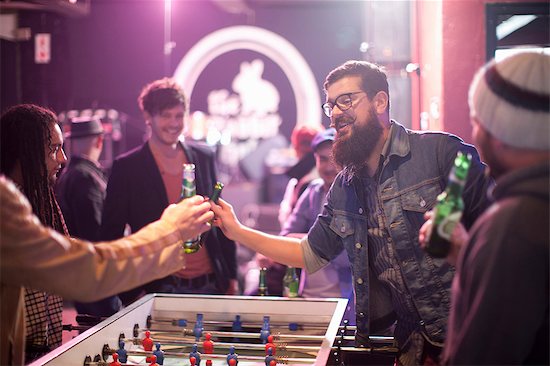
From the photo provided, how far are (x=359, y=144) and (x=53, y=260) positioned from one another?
5.20ft

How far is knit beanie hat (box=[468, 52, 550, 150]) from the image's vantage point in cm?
176

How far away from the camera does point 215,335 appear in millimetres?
3293

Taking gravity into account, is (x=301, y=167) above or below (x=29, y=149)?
below

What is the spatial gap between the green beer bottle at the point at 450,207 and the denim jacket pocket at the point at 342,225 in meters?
1.15

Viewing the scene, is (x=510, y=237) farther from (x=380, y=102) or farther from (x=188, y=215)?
A: (x=380, y=102)

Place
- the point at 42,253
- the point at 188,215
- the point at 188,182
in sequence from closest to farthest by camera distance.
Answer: the point at 42,253 → the point at 188,215 → the point at 188,182

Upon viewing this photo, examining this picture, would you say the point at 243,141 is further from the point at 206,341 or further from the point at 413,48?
the point at 206,341

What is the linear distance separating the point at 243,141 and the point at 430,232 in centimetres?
951

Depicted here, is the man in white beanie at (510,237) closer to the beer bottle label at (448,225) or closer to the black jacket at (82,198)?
the beer bottle label at (448,225)

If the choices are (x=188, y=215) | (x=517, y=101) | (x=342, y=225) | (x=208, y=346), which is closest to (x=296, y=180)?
(x=342, y=225)

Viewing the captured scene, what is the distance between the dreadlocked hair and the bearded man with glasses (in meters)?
0.79

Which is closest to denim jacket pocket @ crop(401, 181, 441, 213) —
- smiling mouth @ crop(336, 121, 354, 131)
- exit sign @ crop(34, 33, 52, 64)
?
smiling mouth @ crop(336, 121, 354, 131)

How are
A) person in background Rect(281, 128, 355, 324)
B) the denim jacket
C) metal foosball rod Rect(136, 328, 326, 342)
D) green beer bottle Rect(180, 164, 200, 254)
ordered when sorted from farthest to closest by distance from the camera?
person in background Rect(281, 128, 355, 324) < metal foosball rod Rect(136, 328, 326, 342) < the denim jacket < green beer bottle Rect(180, 164, 200, 254)

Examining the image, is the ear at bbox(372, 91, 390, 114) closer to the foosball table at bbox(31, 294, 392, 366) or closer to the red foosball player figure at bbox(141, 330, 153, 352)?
the foosball table at bbox(31, 294, 392, 366)
